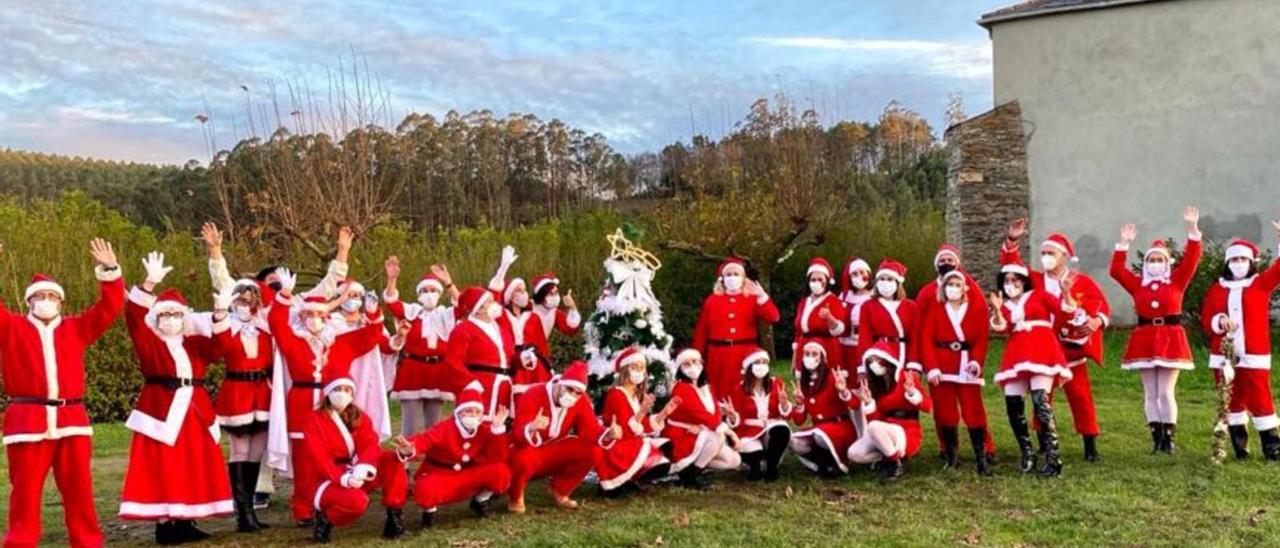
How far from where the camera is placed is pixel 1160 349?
8.57 metres

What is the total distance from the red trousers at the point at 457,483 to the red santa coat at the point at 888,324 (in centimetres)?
311

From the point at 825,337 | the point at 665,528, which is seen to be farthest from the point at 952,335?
the point at 665,528

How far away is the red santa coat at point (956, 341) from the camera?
26.8 feet

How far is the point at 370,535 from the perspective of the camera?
680cm

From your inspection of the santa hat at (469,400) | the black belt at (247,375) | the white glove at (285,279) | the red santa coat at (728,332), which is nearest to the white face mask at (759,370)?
the red santa coat at (728,332)

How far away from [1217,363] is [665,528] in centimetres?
462

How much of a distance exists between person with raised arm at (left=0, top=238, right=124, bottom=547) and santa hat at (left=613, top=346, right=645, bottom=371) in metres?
3.28

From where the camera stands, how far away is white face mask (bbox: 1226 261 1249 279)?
27.4 ft

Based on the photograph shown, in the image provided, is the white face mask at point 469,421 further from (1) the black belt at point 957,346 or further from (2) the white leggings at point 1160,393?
(2) the white leggings at point 1160,393

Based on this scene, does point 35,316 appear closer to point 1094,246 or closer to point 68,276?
point 68,276

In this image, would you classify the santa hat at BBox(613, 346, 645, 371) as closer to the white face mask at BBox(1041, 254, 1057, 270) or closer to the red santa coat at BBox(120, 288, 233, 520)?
the red santa coat at BBox(120, 288, 233, 520)

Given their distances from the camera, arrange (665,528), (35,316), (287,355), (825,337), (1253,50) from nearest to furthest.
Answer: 1. (35,316)
2. (665,528)
3. (287,355)
4. (825,337)
5. (1253,50)

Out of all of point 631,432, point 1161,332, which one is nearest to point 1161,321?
point 1161,332

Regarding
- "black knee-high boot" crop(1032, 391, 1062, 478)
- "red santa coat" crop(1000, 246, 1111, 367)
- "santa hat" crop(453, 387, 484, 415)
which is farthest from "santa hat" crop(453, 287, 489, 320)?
"red santa coat" crop(1000, 246, 1111, 367)
